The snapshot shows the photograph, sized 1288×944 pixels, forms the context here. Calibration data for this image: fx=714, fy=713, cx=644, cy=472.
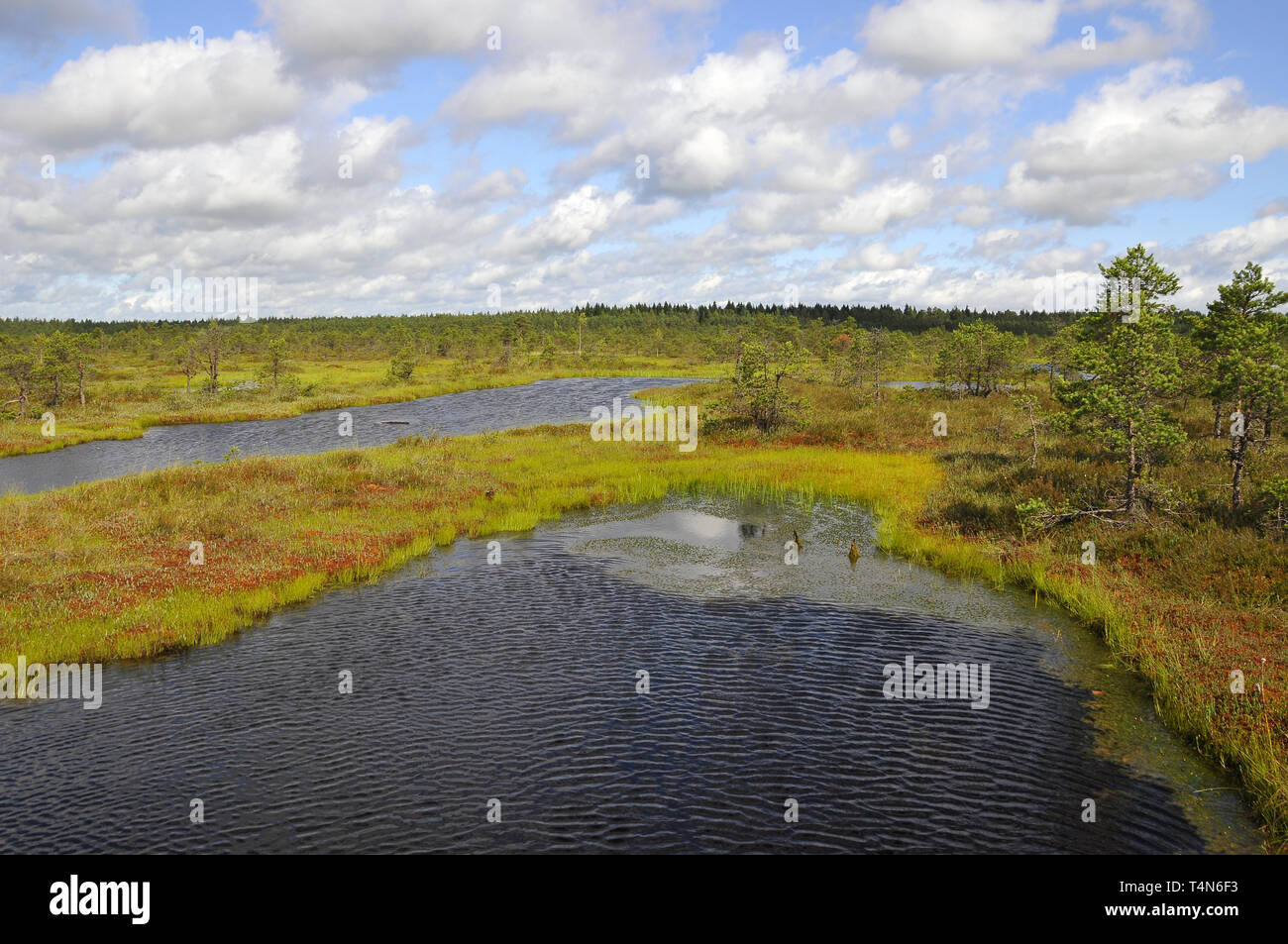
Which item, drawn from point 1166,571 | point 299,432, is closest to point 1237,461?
point 1166,571

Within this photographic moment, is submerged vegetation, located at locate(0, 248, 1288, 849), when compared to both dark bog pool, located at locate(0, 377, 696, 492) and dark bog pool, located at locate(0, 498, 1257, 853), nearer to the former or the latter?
dark bog pool, located at locate(0, 498, 1257, 853)

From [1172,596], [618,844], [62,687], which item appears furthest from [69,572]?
[1172,596]

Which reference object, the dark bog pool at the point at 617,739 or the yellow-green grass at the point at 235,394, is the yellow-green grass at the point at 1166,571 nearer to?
the dark bog pool at the point at 617,739

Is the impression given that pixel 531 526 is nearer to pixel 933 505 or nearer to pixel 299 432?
pixel 933 505

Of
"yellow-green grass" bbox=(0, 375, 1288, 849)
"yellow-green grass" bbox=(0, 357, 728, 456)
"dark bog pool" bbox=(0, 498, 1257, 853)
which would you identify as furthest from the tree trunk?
"yellow-green grass" bbox=(0, 357, 728, 456)

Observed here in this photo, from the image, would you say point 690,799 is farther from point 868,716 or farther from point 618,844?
point 868,716

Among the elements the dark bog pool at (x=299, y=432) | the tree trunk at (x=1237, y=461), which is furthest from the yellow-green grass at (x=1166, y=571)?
the dark bog pool at (x=299, y=432)
